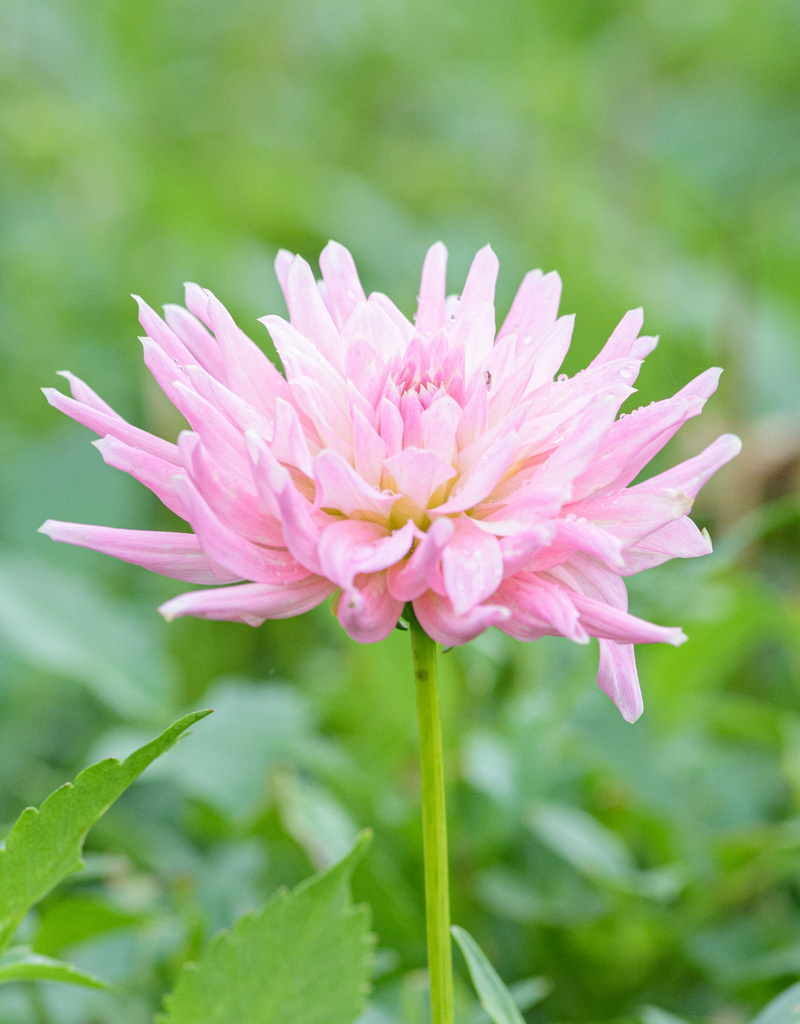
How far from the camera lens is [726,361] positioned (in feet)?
3.84

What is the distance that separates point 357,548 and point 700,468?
4.3 inches

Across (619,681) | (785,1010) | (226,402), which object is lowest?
(785,1010)

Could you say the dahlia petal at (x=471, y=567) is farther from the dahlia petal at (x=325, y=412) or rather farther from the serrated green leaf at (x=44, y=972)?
the serrated green leaf at (x=44, y=972)

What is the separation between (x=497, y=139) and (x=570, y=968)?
1621mm

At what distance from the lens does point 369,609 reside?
0.32m

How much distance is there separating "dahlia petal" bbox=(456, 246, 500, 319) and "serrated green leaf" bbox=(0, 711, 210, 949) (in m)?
0.19

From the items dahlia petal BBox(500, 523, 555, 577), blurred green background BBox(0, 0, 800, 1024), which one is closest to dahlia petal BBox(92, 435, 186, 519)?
dahlia petal BBox(500, 523, 555, 577)

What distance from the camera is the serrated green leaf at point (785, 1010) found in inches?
15.9

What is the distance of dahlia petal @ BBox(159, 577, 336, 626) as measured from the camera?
298 millimetres

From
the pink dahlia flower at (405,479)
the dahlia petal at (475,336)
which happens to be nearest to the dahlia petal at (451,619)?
the pink dahlia flower at (405,479)

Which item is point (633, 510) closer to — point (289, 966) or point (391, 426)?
point (391, 426)

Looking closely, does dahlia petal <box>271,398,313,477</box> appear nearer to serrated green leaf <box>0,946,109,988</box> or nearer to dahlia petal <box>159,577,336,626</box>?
dahlia petal <box>159,577,336,626</box>

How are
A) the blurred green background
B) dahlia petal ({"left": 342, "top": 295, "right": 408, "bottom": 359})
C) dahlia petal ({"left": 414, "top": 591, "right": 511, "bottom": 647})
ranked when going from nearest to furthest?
1. dahlia petal ({"left": 414, "top": 591, "right": 511, "bottom": 647})
2. dahlia petal ({"left": 342, "top": 295, "right": 408, "bottom": 359})
3. the blurred green background

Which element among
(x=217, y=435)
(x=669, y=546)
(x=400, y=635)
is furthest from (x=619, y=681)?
(x=400, y=635)
